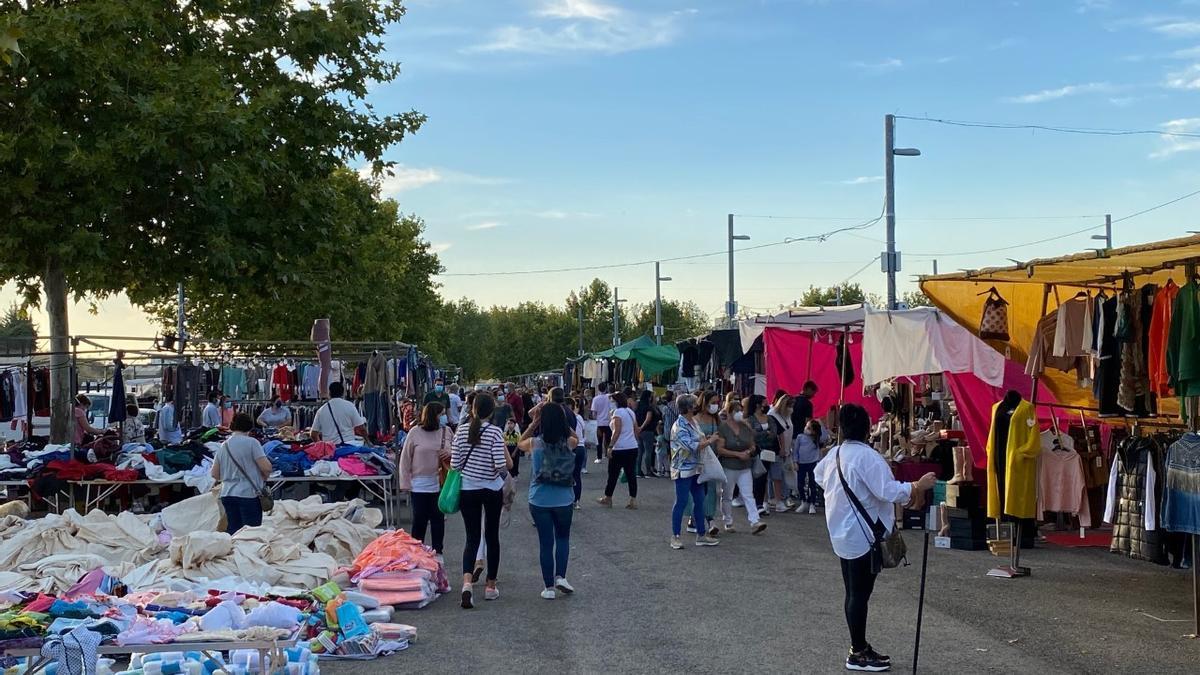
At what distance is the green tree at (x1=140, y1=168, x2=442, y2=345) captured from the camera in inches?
741

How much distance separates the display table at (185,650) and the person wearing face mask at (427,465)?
4076 mm

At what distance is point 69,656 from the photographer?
633cm

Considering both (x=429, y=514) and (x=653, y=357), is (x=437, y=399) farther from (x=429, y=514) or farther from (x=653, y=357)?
(x=653, y=357)

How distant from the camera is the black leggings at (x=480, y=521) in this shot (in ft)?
33.4

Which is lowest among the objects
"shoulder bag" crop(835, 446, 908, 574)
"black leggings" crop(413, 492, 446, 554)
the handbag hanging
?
"black leggings" crop(413, 492, 446, 554)

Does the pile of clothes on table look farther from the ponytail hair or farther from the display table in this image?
the display table

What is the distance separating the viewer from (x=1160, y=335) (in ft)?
33.4

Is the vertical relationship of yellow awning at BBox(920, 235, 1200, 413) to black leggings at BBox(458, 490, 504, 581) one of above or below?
above

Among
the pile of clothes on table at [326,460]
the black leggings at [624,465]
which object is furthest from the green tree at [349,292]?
the black leggings at [624,465]

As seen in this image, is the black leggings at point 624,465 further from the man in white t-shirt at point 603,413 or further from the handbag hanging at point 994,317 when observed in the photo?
the man in white t-shirt at point 603,413

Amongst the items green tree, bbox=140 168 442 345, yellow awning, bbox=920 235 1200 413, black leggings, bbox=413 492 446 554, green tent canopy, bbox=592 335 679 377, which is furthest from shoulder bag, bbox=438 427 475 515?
green tent canopy, bbox=592 335 679 377

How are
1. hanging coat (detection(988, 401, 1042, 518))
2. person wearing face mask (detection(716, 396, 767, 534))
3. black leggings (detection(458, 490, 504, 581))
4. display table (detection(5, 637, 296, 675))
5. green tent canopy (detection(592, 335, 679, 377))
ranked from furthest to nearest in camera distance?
green tent canopy (detection(592, 335, 679, 377)) → person wearing face mask (detection(716, 396, 767, 534)) → hanging coat (detection(988, 401, 1042, 518)) → black leggings (detection(458, 490, 504, 581)) → display table (detection(5, 637, 296, 675))

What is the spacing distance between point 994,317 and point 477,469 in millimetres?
6012

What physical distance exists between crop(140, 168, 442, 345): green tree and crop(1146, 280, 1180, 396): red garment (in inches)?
481
